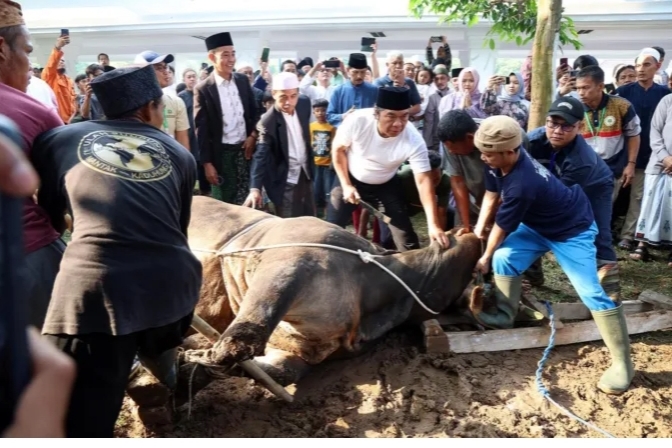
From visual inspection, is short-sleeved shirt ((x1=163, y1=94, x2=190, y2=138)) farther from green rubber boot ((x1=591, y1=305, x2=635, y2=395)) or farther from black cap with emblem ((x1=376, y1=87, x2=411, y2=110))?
green rubber boot ((x1=591, y1=305, x2=635, y2=395))

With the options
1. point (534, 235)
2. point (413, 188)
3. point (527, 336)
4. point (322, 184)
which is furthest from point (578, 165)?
point (322, 184)

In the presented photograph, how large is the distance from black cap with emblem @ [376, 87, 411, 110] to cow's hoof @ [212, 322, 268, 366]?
7.02 ft

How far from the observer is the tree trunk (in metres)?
6.09

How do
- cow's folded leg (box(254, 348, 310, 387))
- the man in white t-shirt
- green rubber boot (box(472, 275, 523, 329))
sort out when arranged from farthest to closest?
the man in white t-shirt
green rubber boot (box(472, 275, 523, 329))
cow's folded leg (box(254, 348, 310, 387))

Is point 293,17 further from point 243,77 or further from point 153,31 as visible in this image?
point 243,77

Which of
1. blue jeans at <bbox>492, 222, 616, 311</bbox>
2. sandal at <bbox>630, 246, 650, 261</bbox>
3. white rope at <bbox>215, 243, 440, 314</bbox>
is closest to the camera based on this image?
white rope at <bbox>215, 243, 440, 314</bbox>

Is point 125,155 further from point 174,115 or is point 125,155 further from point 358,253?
point 174,115

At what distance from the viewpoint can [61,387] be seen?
1200 millimetres

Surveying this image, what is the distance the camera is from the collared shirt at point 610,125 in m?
5.67

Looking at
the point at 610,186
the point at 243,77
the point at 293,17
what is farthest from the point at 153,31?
the point at 610,186

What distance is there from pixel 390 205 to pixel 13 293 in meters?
4.19

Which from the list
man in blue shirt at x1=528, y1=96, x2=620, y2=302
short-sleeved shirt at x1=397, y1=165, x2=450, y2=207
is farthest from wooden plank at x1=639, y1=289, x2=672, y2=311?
short-sleeved shirt at x1=397, y1=165, x2=450, y2=207

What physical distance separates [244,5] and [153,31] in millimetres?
2969

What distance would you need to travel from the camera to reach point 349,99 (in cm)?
682
